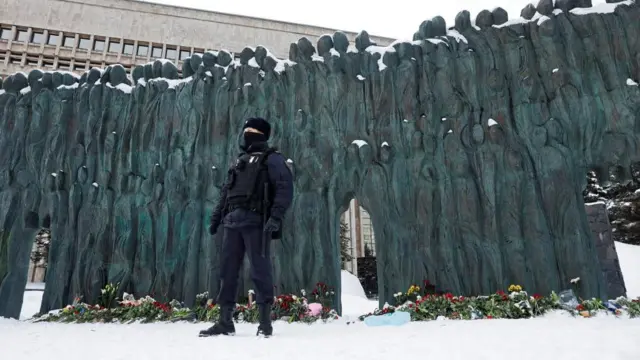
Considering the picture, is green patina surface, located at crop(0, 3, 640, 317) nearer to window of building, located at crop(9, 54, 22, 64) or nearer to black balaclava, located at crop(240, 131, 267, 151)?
black balaclava, located at crop(240, 131, 267, 151)

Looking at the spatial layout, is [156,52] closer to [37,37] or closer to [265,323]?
[37,37]

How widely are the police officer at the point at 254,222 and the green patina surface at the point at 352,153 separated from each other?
306 cm

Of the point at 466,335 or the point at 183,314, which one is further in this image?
the point at 183,314

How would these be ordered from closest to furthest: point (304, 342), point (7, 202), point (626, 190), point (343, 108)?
point (304, 342), point (343, 108), point (7, 202), point (626, 190)

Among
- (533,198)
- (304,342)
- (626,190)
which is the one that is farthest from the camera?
(626,190)

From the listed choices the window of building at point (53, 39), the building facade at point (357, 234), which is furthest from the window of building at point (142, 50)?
the building facade at point (357, 234)

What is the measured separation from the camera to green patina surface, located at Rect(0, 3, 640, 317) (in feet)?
19.7

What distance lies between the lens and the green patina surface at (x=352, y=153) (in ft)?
19.7

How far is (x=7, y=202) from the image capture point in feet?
26.6

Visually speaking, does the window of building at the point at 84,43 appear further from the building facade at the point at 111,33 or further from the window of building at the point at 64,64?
the window of building at the point at 64,64

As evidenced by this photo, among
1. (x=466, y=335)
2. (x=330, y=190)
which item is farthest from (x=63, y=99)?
(x=466, y=335)

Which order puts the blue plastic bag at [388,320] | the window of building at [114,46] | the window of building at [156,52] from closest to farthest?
the blue plastic bag at [388,320] < the window of building at [114,46] < the window of building at [156,52]

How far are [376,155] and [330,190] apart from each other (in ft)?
3.35

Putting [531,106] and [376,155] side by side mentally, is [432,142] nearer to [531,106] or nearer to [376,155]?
[376,155]
